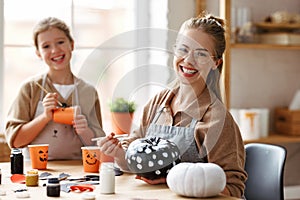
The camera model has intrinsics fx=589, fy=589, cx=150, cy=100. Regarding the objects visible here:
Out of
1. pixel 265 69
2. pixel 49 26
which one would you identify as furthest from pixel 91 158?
pixel 265 69

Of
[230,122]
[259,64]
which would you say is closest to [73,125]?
[230,122]

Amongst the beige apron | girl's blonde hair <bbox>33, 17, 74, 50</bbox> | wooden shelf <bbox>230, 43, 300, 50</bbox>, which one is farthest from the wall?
the beige apron

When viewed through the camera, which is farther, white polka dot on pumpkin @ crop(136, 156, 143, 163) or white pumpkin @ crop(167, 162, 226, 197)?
white polka dot on pumpkin @ crop(136, 156, 143, 163)

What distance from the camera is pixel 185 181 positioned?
1.68 metres

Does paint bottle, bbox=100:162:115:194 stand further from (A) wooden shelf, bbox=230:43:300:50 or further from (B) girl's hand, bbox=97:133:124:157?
(A) wooden shelf, bbox=230:43:300:50

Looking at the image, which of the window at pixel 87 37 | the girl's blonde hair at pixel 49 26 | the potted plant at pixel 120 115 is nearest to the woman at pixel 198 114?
the potted plant at pixel 120 115

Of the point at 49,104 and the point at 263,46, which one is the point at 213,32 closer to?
the point at 49,104

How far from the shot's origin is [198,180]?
168 centimetres

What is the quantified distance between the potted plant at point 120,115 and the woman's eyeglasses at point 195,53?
0.67 meters

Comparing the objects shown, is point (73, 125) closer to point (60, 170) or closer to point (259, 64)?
point (60, 170)

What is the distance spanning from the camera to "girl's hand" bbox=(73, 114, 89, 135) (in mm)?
2342

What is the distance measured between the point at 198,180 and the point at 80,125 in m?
0.79

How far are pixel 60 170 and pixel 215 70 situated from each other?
66 cm

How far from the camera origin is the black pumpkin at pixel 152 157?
1795mm
